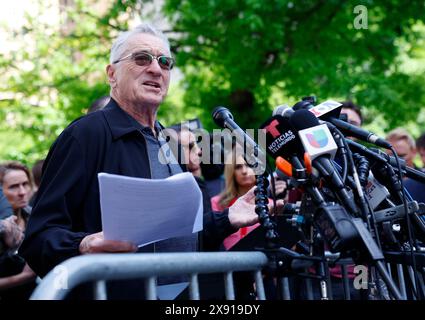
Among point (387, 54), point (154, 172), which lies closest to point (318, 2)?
point (387, 54)

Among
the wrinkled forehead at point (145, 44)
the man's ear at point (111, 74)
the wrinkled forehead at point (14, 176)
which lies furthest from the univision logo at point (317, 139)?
the wrinkled forehead at point (14, 176)

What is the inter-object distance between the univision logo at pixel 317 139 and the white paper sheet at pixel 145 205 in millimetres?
494

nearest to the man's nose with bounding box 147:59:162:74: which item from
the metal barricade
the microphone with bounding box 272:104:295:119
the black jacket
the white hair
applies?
the white hair

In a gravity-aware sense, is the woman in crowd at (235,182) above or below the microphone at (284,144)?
above

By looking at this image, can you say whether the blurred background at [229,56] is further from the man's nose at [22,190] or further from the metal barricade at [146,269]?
the metal barricade at [146,269]

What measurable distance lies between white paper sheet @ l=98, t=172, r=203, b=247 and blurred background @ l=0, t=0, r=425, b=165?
21.5 ft

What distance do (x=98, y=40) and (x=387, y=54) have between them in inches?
198

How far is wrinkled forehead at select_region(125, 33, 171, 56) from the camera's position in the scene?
3.44 meters

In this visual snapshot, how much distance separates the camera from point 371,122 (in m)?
12.5

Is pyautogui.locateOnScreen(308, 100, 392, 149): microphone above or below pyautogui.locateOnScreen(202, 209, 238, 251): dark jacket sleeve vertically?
above

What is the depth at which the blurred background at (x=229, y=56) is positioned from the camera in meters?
9.63

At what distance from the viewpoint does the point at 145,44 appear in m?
3.45

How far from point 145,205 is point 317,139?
27.0 inches

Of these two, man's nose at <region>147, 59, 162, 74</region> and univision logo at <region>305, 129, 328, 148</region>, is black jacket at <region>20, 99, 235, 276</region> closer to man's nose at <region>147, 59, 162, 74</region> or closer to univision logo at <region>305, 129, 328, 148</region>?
man's nose at <region>147, 59, 162, 74</region>
